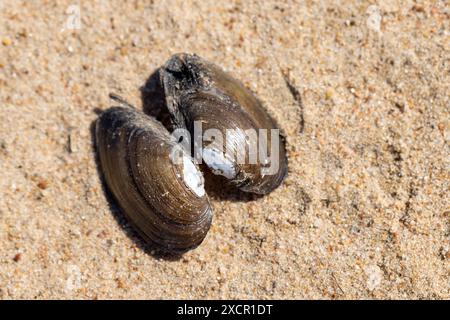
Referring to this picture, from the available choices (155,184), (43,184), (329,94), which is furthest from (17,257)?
(329,94)

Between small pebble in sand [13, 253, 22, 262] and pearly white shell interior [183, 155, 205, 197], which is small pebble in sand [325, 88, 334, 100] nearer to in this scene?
pearly white shell interior [183, 155, 205, 197]

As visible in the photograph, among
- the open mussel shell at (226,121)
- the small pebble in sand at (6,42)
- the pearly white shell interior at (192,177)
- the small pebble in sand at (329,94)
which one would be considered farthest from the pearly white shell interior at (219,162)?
the small pebble in sand at (6,42)

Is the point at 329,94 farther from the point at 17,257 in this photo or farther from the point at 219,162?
the point at 17,257

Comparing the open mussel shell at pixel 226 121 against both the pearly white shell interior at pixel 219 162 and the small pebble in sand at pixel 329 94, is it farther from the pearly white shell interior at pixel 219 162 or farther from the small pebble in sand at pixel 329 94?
the small pebble in sand at pixel 329 94

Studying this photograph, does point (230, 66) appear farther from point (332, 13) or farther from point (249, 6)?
point (332, 13)

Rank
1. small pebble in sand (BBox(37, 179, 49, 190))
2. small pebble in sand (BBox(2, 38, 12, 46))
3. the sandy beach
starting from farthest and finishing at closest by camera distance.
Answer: small pebble in sand (BBox(2, 38, 12, 46)), small pebble in sand (BBox(37, 179, 49, 190)), the sandy beach

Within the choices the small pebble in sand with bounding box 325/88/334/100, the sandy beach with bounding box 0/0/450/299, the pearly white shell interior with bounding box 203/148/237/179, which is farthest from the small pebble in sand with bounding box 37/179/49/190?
the small pebble in sand with bounding box 325/88/334/100
